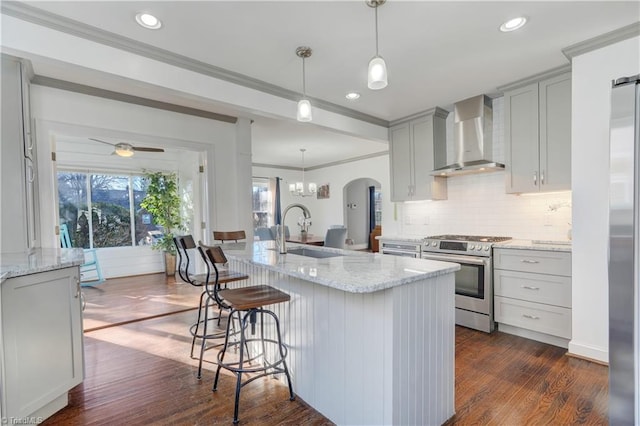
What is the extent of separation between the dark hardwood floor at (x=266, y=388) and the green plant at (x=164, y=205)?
10.4ft

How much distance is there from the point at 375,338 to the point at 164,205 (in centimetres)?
594

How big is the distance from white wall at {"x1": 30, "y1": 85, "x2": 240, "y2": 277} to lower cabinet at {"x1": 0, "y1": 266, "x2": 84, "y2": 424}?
1721 millimetres

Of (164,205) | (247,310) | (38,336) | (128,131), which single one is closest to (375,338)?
(247,310)

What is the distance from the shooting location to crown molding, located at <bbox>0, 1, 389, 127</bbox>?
199 cm

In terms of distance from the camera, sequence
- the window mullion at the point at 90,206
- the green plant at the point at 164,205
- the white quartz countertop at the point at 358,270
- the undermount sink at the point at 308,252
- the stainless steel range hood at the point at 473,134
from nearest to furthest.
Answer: the white quartz countertop at the point at 358,270, the undermount sink at the point at 308,252, the stainless steel range hood at the point at 473,134, the window mullion at the point at 90,206, the green plant at the point at 164,205

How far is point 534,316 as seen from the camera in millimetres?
2914

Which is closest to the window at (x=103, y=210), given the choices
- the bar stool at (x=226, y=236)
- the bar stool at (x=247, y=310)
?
the bar stool at (x=226, y=236)

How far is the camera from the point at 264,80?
10.2 ft

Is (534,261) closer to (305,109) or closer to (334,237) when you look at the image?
(305,109)

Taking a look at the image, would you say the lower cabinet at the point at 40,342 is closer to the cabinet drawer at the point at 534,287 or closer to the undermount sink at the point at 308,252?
the undermount sink at the point at 308,252

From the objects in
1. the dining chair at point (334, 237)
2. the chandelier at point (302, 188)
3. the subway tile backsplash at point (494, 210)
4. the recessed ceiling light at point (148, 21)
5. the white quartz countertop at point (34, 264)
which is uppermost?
the recessed ceiling light at point (148, 21)

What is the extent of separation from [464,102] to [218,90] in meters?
2.78

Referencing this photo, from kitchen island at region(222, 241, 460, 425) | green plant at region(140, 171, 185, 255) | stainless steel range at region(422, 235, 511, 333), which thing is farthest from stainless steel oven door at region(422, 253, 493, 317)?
green plant at region(140, 171, 185, 255)

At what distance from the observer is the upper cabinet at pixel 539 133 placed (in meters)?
2.94
